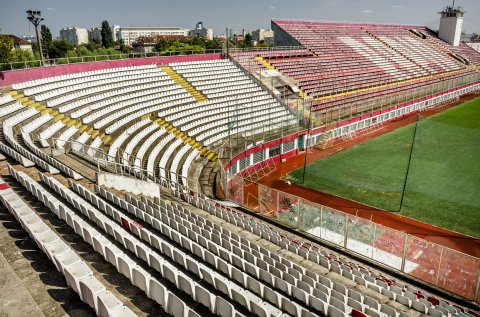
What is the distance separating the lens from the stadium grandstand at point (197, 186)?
7746 mm

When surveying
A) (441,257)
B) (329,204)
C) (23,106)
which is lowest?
(329,204)

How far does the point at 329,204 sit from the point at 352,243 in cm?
781

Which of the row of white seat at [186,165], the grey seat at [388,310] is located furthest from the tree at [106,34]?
the grey seat at [388,310]

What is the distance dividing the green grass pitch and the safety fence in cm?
782

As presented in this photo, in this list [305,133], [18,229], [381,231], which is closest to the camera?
[18,229]

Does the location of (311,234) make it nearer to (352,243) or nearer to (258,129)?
(352,243)

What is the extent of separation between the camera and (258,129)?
27.8 metres

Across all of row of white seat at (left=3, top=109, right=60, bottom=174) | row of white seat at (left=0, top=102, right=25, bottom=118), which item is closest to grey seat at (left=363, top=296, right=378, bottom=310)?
row of white seat at (left=3, top=109, right=60, bottom=174)

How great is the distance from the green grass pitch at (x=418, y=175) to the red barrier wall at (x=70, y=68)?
17299mm

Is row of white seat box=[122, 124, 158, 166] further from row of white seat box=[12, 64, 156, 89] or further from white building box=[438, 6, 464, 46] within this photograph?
white building box=[438, 6, 464, 46]

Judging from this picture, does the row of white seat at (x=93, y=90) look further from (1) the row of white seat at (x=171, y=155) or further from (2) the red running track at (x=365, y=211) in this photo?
(2) the red running track at (x=365, y=211)

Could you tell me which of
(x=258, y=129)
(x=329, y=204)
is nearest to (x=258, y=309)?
(x=329, y=204)

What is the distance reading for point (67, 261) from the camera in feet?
24.4

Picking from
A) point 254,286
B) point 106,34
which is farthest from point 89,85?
point 106,34
